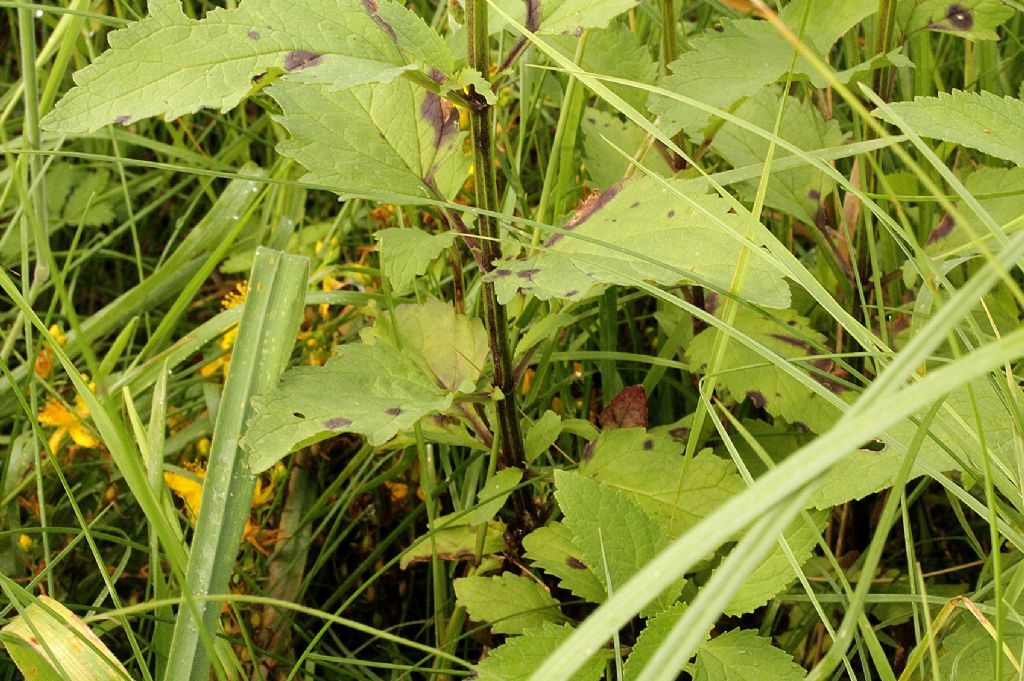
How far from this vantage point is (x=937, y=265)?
1.04m

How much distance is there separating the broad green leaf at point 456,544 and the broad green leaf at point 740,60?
56 centimetres

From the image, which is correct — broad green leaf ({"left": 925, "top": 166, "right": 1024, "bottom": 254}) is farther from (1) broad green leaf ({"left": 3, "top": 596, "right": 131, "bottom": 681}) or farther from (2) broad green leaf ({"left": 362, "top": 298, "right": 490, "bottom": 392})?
(1) broad green leaf ({"left": 3, "top": 596, "right": 131, "bottom": 681})

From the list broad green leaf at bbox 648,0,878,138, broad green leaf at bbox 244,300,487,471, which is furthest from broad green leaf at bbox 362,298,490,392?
broad green leaf at bbox 648,0,878,138

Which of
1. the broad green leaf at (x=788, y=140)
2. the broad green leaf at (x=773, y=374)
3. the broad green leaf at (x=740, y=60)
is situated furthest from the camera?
the broad green leaf at (x=788, y=140)

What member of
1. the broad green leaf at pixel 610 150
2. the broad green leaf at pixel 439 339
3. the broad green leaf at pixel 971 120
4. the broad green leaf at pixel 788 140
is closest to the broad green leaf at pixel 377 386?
the broad green leaf at pixel 439 339

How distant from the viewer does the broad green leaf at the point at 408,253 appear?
113cm

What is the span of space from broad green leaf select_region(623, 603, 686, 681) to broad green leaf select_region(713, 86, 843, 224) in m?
0.62

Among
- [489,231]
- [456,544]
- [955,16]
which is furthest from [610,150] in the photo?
[456,544]

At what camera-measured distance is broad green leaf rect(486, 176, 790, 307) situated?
981mm

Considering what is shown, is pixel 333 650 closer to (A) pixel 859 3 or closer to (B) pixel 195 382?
(B) pixel 195 382

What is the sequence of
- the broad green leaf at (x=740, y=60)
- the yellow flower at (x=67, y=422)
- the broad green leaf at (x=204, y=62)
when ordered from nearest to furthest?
1. the broad green leaf at (x=204, y=62)
2. the broad green leaf at (x=740, y=60)
3. the yellow flower at (x=67, y=422)

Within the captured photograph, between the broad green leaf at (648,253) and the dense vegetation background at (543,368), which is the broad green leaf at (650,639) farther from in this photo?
the broad green leaf at (648,253)

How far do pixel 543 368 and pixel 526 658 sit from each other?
1.63 feet

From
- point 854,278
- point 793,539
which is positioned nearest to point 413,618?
point 793,539
